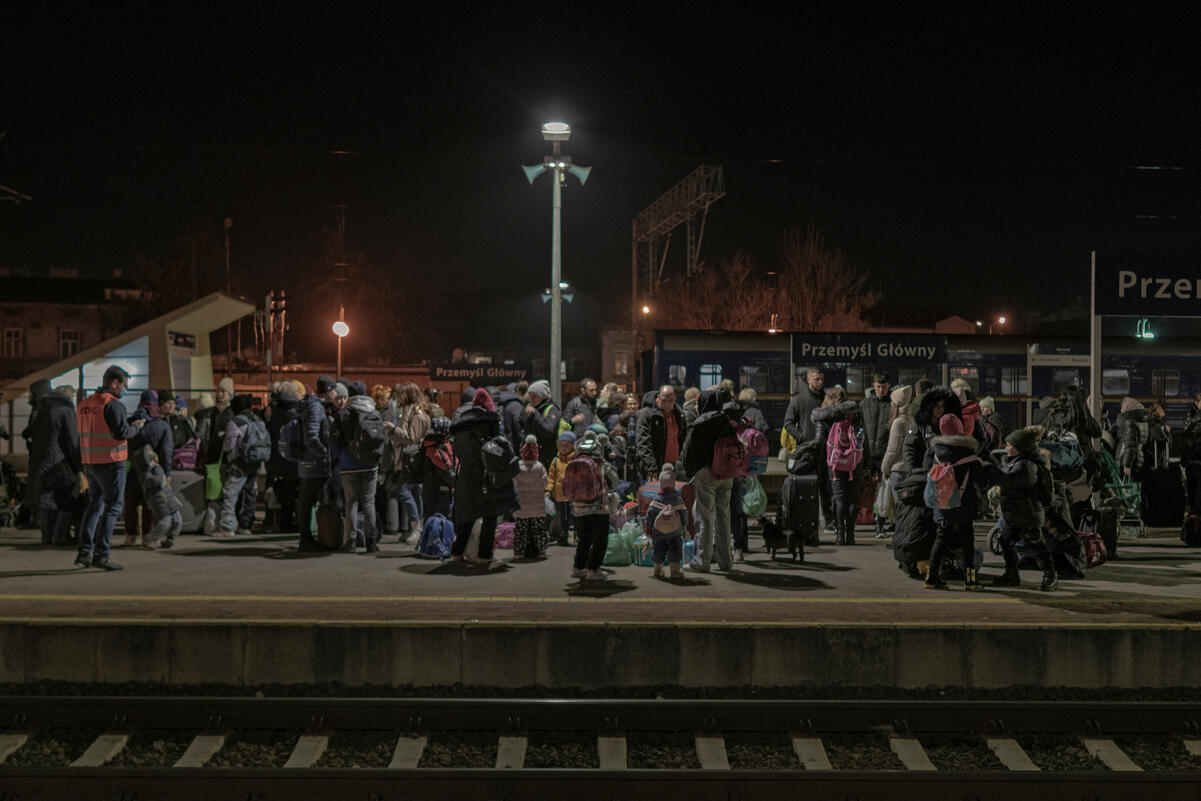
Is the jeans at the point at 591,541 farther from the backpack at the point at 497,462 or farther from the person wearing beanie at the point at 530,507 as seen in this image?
the person wearing beanie at the point at 530,507

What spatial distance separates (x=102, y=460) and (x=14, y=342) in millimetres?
62418

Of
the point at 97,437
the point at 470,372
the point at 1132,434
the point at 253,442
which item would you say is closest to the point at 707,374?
the point at 1132,434

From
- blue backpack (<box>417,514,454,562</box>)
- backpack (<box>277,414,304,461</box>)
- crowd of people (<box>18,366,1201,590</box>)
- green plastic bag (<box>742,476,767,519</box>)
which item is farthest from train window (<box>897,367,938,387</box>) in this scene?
backpack (<box>277,414,304,461</box>)

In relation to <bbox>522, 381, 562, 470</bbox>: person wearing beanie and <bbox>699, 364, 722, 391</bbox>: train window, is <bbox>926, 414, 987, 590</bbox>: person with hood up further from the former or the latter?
<bbox>699, 364, 722, 391</bbox>: train window

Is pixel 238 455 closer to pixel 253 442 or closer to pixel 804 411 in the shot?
pixel 253 442

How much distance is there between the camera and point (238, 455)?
12.0 m

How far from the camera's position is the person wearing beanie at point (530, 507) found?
9.94 m

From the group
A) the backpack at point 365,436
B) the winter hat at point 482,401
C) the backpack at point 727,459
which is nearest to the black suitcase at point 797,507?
the backpack at point 727,459

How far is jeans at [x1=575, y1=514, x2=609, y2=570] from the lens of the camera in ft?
Answer: 29.5

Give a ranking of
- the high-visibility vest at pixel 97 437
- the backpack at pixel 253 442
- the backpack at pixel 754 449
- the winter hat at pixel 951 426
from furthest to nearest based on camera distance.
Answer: the backpack at pixel 253 442 < the backpack at pixel 754 449 < the high-visibility vest at pixel 97 437 < the winter hat at pixel 951 426

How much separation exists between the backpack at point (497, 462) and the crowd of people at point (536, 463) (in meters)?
0.02

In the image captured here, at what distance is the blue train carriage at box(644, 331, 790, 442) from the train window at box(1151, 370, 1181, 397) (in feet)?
28.1

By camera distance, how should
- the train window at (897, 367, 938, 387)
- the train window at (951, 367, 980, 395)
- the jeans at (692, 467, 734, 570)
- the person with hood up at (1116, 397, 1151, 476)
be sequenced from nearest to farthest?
the jeans at (692, 467, 734, 570) < the person with hood up at (1116, 397, 1151, 476) < the train window at (897, 367, 938, 387) < the train window at (951, 367, 980, 395)

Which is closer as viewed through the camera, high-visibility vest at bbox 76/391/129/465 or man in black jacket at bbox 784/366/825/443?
high-visibility vest at bbox 76/391/129/465
